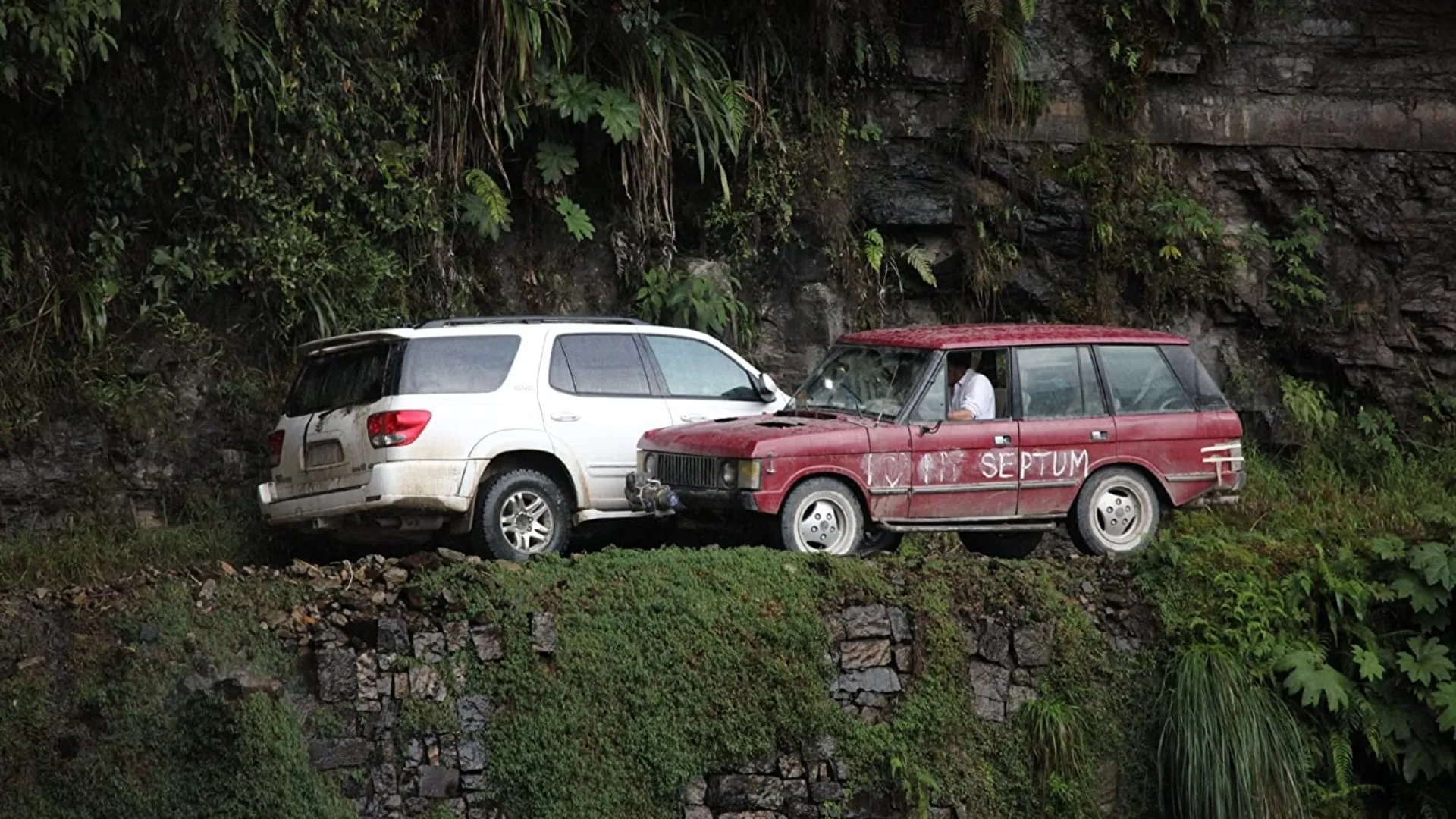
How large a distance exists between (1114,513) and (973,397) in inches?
49.6

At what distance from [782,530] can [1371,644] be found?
3.95 m

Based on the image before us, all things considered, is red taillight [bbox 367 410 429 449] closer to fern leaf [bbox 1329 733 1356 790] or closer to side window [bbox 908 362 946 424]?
side window [bbox 908 362 946 424]

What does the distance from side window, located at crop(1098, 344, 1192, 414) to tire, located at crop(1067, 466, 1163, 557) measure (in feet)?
1.57

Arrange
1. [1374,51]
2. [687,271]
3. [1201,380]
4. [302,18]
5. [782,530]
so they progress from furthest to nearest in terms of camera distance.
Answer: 1. [1374,51]
2. [687,271]
3. [302,18]
4. [1201,380]
5. [782,530]

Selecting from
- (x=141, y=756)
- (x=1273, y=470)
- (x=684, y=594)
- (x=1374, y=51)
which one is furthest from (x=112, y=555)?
(x=1374, y=51)

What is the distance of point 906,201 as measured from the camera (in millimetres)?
16812

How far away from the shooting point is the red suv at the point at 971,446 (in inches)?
459

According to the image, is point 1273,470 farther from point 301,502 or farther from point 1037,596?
point 301,502

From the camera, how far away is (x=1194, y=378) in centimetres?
1284

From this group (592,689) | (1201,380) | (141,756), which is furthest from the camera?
(1201,380)

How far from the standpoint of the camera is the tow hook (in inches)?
466

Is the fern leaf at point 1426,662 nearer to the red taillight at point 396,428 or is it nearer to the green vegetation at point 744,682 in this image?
the green vegetation at point 744,682


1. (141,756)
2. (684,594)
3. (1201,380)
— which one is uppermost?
(1201,380)

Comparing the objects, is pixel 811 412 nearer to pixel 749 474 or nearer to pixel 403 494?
pixel 749 474
